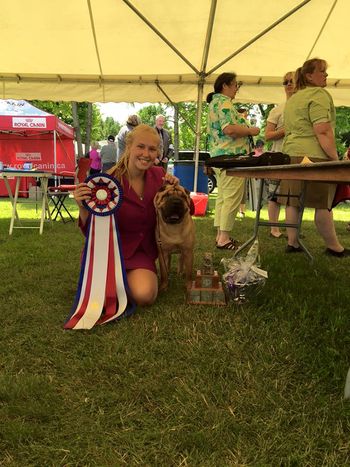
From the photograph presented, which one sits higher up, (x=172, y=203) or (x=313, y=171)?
(x=313, y=171)

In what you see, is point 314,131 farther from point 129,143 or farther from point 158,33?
point 158,33

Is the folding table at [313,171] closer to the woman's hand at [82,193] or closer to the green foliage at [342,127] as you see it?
the woman's hand at [82,193]

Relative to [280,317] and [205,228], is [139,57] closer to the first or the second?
[205,228]

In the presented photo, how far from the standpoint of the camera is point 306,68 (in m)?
3.73

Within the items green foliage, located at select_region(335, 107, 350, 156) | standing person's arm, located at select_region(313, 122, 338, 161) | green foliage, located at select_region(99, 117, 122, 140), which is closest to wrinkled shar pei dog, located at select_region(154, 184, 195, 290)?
standing person's arm, located at select_region(313, 122, 338, 161)

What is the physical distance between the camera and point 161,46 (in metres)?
6.16

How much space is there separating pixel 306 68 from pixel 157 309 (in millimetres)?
2765

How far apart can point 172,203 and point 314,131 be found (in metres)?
1.87

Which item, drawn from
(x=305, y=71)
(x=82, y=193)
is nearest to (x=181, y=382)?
(x=82, y=193)

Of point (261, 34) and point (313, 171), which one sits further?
point (261, 34)

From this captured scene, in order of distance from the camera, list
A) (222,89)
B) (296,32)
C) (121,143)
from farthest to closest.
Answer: (121,143) < (296,32) < (222,89)

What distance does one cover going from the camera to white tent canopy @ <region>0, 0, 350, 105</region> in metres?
5.31

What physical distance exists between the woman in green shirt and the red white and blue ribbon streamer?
5.85 feet

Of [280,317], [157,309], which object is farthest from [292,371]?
[157,309]
